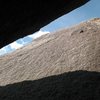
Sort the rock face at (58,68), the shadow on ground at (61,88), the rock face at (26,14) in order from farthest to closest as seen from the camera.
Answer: the rock face at (58,68), the shadow on ground at (61,88), the rock face at (26,14)

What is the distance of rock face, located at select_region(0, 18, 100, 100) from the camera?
13.1 metres

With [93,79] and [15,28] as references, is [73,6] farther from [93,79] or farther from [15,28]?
[93,79]

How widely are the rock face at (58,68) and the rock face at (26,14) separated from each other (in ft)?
17.8

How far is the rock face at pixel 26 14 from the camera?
224 inches

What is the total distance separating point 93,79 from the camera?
529 inches

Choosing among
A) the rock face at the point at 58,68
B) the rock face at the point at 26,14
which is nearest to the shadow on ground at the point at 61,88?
the rock face at the point at 58,68

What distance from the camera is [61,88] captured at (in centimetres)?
1329

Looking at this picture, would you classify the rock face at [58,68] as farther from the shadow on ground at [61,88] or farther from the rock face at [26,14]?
the rock face at [26,14]

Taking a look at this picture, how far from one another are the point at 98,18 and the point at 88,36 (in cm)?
510

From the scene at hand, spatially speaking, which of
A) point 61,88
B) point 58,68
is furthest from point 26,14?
point 58,68

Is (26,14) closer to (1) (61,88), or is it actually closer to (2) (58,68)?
(1) (61,88)

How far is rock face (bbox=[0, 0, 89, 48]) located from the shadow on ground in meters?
5.39

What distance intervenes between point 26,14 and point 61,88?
24.8 ft

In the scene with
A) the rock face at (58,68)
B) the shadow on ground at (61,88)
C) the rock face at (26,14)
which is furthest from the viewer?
the rock face at (58,68)
